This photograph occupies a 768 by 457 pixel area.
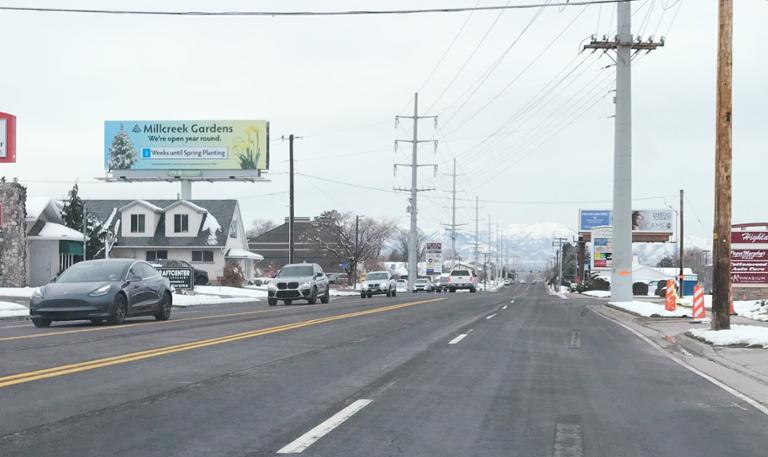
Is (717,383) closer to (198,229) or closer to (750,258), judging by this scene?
(750,258)

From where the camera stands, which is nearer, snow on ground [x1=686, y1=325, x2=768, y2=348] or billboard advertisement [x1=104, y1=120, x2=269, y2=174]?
snow on ground [x1=686, y1=325, x2=768, y2=348]

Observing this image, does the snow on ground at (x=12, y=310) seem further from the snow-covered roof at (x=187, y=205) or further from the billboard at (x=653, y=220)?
the billboard at (x=653, y=220)

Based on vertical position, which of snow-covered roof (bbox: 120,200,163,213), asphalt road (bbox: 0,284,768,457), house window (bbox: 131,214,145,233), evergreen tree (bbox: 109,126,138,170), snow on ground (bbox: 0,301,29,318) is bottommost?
snow on ground (bbox: 0,301,29,318)

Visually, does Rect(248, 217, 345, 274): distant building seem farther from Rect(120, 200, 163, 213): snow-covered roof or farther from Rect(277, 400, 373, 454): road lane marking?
Rect(277, 400, 373, 454): road lane marking

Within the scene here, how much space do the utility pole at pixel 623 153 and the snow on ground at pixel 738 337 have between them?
21.0 meters

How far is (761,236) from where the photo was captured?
32.3 meters

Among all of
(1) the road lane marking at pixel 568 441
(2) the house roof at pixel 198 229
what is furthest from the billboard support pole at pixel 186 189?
(1) the road lane marking at pixel 568 441

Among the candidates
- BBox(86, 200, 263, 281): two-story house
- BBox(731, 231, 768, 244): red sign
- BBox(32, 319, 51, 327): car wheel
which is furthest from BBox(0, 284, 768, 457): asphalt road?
BBox(86, 200, 263, 281): two-story house

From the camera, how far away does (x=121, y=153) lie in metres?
74.9

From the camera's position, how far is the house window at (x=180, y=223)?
68938 mm

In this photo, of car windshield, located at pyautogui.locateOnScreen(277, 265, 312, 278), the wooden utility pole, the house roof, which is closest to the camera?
the wooden utility pole

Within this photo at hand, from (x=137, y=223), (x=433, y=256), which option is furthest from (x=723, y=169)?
(x=433, y=256)

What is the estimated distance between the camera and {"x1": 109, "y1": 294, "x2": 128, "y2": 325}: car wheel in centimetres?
1878

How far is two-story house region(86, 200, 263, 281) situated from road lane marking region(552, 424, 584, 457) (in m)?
61.7
